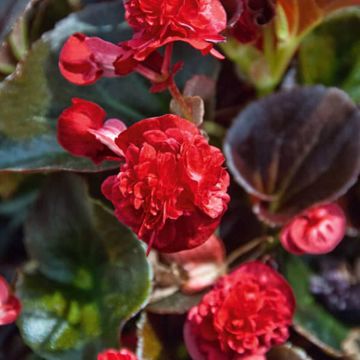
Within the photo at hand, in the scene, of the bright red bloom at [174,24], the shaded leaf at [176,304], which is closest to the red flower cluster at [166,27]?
the bright red bloom at [174,24]

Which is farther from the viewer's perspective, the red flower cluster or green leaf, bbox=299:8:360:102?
green leaf, bbox=299:8:360:102

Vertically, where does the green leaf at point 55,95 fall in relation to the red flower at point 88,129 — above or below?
below

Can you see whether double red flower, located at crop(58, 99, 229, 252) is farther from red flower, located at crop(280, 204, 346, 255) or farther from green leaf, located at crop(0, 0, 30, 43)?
green leaf, located at crop(0, 0, 30, 43)

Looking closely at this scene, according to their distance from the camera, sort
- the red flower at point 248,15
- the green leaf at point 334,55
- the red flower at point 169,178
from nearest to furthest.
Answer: the red flower at point 169,178 → the red flower at point 248,15 → the green leaf at point 334,55

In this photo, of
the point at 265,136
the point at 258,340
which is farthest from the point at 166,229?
the point at 265,136

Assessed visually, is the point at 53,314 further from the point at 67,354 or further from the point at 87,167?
the point at 87,167

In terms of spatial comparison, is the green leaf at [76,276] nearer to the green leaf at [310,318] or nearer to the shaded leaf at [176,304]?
the shaded leaf at [176,304]

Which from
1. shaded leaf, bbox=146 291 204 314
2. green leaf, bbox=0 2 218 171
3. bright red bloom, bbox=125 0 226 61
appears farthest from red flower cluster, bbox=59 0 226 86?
shaded leaf, bbox=146 291 204 314
